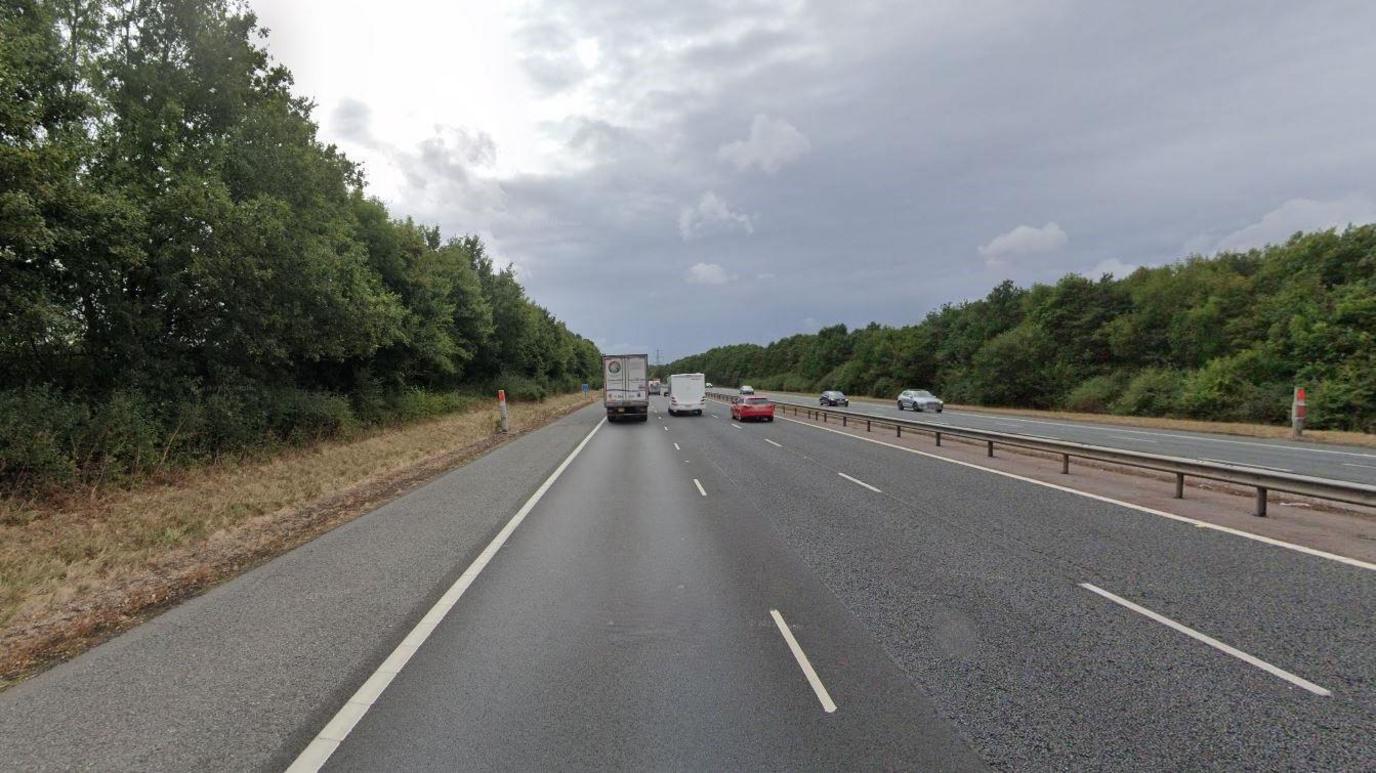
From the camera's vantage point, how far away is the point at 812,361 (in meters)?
117

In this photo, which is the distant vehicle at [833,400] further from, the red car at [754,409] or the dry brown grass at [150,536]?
the dry brown grass at [150,536]

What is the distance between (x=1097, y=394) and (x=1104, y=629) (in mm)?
45292

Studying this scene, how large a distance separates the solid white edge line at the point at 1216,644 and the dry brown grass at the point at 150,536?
27.9 feet

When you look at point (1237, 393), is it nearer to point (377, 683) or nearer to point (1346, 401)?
point (1346, 401)

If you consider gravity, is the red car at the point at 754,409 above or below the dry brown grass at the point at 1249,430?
above

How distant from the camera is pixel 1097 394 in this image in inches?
1724

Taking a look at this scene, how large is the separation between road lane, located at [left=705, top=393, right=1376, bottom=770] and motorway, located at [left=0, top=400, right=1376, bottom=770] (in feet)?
0.08

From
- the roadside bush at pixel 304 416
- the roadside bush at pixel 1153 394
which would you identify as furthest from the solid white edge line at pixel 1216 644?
the roadside bush at pixel 1153 394

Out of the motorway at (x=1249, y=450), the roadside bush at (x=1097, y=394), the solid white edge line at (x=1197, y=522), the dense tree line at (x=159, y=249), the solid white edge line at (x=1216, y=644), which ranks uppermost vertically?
the dense tree line at (x=159, y=249)

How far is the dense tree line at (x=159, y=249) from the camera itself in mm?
11312

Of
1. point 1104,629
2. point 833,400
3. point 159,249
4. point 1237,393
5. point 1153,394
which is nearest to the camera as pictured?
point 1104,629

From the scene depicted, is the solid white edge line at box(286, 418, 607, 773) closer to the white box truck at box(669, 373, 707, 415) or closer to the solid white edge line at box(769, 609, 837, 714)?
the solid white edge line at box(769, 609, 837, 714)

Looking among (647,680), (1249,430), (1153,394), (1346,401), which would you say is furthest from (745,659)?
(1153,394)

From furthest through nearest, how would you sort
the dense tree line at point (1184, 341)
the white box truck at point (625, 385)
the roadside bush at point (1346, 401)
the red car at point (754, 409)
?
1. the red car at point (754, 409)
2. the white box truck at point (625, 385)
3. the dense tree line at point (1184, 341)
4. the roadside bush at point (1346, 401)
